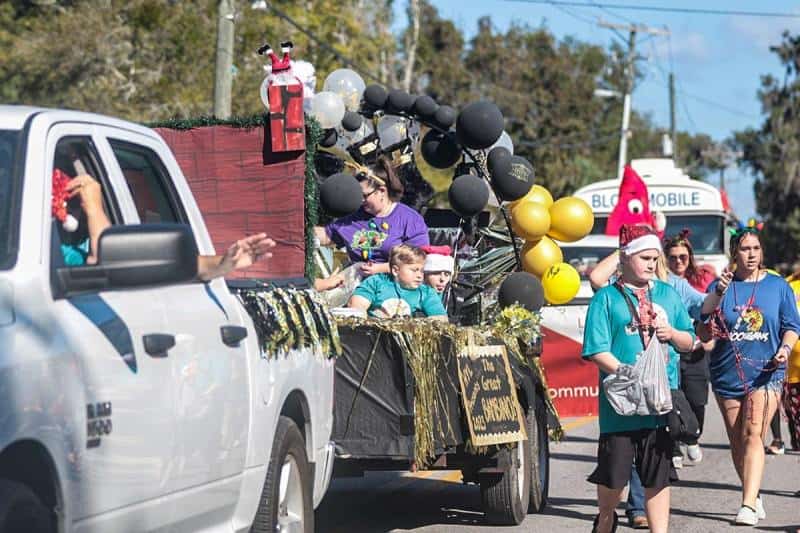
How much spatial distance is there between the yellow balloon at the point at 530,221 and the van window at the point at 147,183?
5.82 meters

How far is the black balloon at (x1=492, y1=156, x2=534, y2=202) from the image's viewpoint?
1096 centimetres

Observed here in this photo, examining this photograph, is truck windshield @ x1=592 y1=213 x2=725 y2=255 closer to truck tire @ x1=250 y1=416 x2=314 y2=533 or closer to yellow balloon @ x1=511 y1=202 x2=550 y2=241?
yellow balloon @ x1=511 y1=202 x2=550 y2=241

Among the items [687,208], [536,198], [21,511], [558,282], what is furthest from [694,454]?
[687,208]

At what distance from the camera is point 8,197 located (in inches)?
178

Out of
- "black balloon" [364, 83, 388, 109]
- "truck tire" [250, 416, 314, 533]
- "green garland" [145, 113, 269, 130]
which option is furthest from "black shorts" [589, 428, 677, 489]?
"black balloon" [364, 83, 388, 109]

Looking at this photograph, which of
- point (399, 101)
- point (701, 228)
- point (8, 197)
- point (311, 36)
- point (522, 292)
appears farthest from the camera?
point (311, 36)

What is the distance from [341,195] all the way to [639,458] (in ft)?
9.93

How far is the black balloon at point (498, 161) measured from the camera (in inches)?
433

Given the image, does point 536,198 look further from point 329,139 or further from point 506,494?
point 506,494

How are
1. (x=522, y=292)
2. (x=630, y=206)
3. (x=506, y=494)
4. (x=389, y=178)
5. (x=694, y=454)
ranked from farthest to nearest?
(x=630, y=206), (x=694, y=454), (x=389, y=178), (x=522, y=292), (x=506, y=494)

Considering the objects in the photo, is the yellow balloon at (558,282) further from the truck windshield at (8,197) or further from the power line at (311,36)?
the power line at (311,36)

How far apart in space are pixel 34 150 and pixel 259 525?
200 cm

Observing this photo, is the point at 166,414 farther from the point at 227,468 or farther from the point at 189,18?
the point at 189,18

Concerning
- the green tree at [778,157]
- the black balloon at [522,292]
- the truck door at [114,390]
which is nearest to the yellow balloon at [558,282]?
the black balloon at [522,292]
